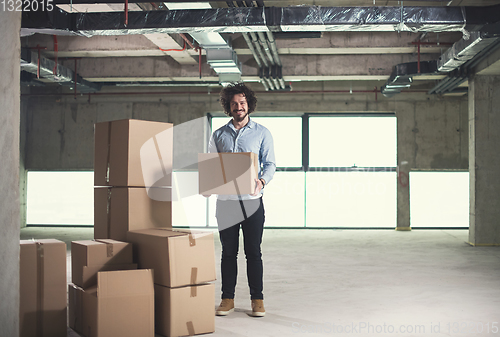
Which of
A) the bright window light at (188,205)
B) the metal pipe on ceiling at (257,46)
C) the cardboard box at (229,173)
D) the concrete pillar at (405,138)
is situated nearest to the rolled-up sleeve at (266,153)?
the cardboard box at (229,173)

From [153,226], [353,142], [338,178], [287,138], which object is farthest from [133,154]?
[353,142]

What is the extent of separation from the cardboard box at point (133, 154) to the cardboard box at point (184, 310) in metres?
0.63

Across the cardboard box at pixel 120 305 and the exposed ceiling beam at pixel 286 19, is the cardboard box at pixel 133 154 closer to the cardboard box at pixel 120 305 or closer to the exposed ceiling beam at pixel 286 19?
the cardboard box at pixel 120 305

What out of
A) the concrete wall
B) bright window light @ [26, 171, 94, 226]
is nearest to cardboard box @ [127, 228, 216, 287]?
the concrete wall

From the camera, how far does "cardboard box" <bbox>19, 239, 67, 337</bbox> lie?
2213 millimetres

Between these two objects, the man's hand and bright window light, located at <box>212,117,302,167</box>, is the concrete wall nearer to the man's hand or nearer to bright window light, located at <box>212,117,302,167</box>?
bright window light, located at <box>212,117,302,167</box>

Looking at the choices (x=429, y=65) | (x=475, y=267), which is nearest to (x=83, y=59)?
(x=429, y=65)

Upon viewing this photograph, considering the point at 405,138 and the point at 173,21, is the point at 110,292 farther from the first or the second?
the point at 405,138

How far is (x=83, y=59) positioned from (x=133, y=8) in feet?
10.6

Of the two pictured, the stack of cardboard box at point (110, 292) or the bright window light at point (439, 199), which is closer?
the stack of cardboard box at point (110, 292)

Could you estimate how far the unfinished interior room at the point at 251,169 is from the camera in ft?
7.61

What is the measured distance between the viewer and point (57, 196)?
8.68m

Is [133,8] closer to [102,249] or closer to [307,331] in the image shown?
[102,249]

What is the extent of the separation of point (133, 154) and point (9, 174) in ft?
2.66
